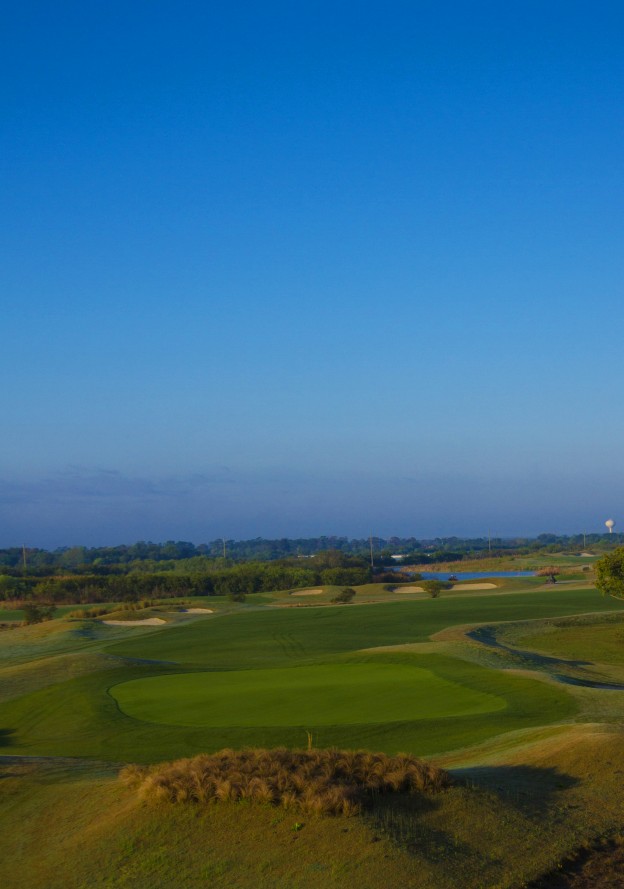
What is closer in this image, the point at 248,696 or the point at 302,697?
the point at 302,697

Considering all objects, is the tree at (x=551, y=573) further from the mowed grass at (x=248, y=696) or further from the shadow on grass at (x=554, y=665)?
the shadow on grass at (x=554, y=665)

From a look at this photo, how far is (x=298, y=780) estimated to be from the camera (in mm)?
11000

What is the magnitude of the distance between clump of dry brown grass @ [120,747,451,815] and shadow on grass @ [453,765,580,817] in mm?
756

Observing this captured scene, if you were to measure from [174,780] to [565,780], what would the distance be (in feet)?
18.2

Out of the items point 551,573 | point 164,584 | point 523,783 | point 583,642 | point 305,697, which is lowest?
point 583,642

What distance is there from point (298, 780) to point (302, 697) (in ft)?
47.9

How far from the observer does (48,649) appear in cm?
4534

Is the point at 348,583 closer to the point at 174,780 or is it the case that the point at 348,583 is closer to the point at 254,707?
the point at 254,707

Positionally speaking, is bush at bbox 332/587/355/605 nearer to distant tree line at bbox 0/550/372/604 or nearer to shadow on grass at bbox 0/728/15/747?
distant tree line at bbox 0/550/372/604

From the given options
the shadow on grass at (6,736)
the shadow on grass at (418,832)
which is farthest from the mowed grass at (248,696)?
the shadow on grass at (418,832)

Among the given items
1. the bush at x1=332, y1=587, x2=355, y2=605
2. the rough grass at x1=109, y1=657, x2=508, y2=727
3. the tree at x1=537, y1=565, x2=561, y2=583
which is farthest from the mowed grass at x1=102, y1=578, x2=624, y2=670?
the tree at x1=537, y1=565, x2=561, y2=583

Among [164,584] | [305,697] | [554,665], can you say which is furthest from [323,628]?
[164,584]

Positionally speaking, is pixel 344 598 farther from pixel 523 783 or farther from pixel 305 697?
pixel 523 783

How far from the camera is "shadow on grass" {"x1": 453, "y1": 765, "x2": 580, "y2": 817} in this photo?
11281 millimetres
